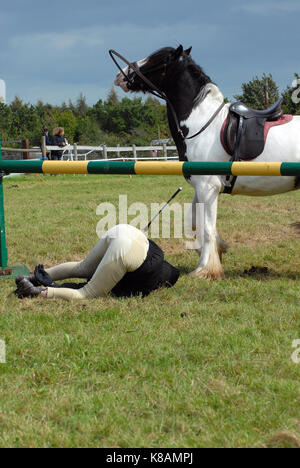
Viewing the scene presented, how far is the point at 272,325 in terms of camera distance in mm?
3500

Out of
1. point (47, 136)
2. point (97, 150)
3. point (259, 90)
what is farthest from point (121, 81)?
point (259, 90)

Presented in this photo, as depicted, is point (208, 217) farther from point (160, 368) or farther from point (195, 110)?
point (160, 368)

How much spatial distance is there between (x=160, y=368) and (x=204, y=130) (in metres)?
3.07

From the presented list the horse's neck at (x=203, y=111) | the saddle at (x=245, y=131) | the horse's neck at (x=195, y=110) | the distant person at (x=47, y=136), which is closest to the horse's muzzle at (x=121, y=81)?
the horse's neck at (x=195, y=110)

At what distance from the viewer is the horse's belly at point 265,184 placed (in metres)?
5.17

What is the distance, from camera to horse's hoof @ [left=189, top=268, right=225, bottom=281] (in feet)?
16.5

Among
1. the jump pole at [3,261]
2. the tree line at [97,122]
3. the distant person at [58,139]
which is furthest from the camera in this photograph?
the tree line at [97,122]

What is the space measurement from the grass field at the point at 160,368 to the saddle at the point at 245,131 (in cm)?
123

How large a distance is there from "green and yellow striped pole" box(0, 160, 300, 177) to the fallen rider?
0.49 m

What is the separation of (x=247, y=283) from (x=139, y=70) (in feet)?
8.08

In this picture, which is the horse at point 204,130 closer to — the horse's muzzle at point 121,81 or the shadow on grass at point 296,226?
the horse's muzzle at point 121,81

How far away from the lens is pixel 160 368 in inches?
111
